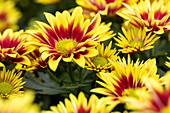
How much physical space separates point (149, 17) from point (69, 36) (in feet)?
0.95

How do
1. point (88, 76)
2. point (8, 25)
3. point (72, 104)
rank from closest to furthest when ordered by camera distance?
point (72, 104)
point (88, 76)
point (8, 25)

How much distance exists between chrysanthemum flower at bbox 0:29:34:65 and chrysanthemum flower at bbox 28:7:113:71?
2.9 inches

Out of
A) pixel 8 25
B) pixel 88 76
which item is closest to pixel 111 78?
pixel 88 76

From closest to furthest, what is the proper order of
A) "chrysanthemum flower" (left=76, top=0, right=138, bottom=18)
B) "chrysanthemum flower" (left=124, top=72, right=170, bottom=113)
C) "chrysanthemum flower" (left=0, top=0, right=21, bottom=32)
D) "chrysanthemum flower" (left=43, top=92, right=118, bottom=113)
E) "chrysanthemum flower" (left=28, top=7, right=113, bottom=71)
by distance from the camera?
1. "chrysanthemum flower" (left=124, top=72, right=170, bottom=113)
2. "chrysanthemum flower" (left=43, top=92, right=118, bottom=113)
3. "chrysanthemum flower" (left=28, top=7, right=113, bottom=71)
4. "chrysanthemum flower" (left=76, top=0, right=138, bottom=18)
5. "chrysanthemum flower" (left=0, top=0, right=21, bottom=32)

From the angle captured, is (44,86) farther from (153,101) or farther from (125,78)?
(153,101)

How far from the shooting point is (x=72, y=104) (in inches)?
26.2

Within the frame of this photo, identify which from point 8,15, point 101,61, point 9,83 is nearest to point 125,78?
point 101,61

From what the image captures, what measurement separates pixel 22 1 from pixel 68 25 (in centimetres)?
130

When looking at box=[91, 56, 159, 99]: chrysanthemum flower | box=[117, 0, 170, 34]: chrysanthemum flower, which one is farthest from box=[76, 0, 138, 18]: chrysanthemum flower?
box=[91, 56, 159, 99]: chrysanthemum flower

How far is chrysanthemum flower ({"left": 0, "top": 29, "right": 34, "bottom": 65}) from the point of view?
2.80 feet

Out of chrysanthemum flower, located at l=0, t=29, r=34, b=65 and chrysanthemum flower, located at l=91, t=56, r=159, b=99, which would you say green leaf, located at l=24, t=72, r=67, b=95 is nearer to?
chrysanthemum flower, located at l=0, t=29, r=34, b=65

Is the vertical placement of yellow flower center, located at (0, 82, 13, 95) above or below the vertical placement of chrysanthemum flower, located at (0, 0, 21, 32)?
below

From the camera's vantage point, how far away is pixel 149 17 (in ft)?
3.03

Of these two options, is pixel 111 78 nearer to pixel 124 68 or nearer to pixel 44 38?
pixel 124 68
